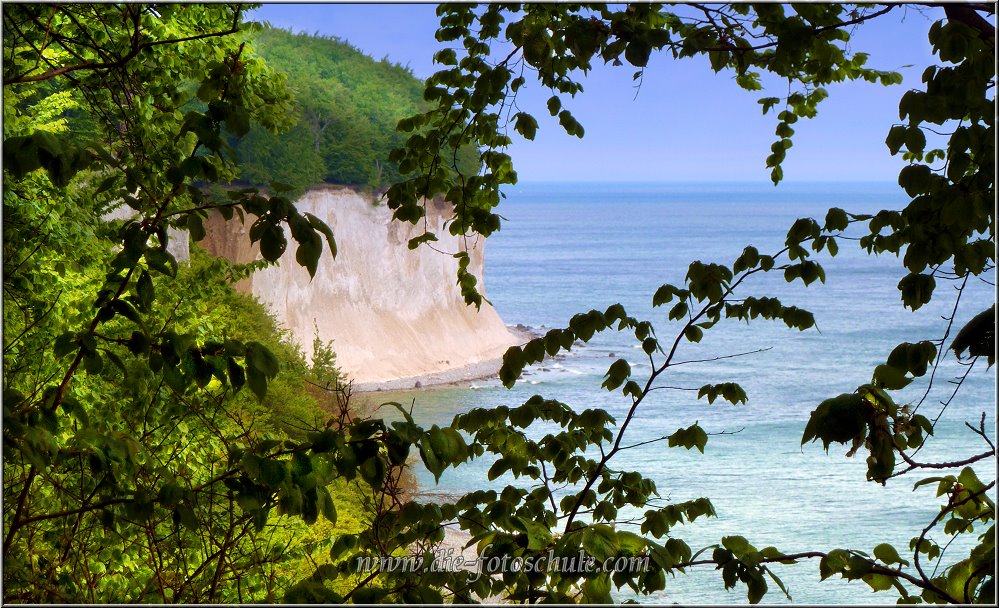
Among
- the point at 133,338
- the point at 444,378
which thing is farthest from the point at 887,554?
the point at 444,378

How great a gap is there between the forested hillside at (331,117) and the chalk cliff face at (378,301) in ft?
3.37

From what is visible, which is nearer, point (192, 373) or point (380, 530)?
point (192, 373)

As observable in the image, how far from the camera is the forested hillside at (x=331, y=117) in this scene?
27641 mm

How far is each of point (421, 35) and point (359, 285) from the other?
22469mm

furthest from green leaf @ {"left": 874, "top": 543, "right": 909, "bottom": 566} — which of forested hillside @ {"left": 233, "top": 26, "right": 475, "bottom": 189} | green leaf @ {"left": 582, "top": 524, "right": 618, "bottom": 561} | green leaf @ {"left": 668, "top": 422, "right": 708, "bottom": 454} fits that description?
forested hillside @ {"left": 233, "top": 26, "right": 475, "bottom": 189}

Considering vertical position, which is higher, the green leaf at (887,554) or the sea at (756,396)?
the green leaf at (887,554)

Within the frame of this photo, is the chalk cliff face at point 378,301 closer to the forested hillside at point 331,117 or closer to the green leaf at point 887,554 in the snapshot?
the forested hillside at point 331,117

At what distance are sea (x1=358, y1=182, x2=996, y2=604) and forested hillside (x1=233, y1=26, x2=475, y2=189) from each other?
780 cm

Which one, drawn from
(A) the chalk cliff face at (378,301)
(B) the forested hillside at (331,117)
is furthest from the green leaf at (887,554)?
(A) the chalk cliff face at (378,301)

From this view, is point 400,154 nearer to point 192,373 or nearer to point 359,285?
point 192,373

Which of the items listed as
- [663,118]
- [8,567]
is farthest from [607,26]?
[663,118]

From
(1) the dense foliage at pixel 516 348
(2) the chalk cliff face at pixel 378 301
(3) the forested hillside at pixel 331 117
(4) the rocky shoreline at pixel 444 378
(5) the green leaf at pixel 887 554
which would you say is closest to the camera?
(1) the dense foliage at pixel 516 348

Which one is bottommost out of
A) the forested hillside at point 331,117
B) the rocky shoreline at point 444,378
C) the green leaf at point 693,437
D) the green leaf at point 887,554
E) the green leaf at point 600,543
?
the rocky shoreline at point 444,378

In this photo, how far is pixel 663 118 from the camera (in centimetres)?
6009
